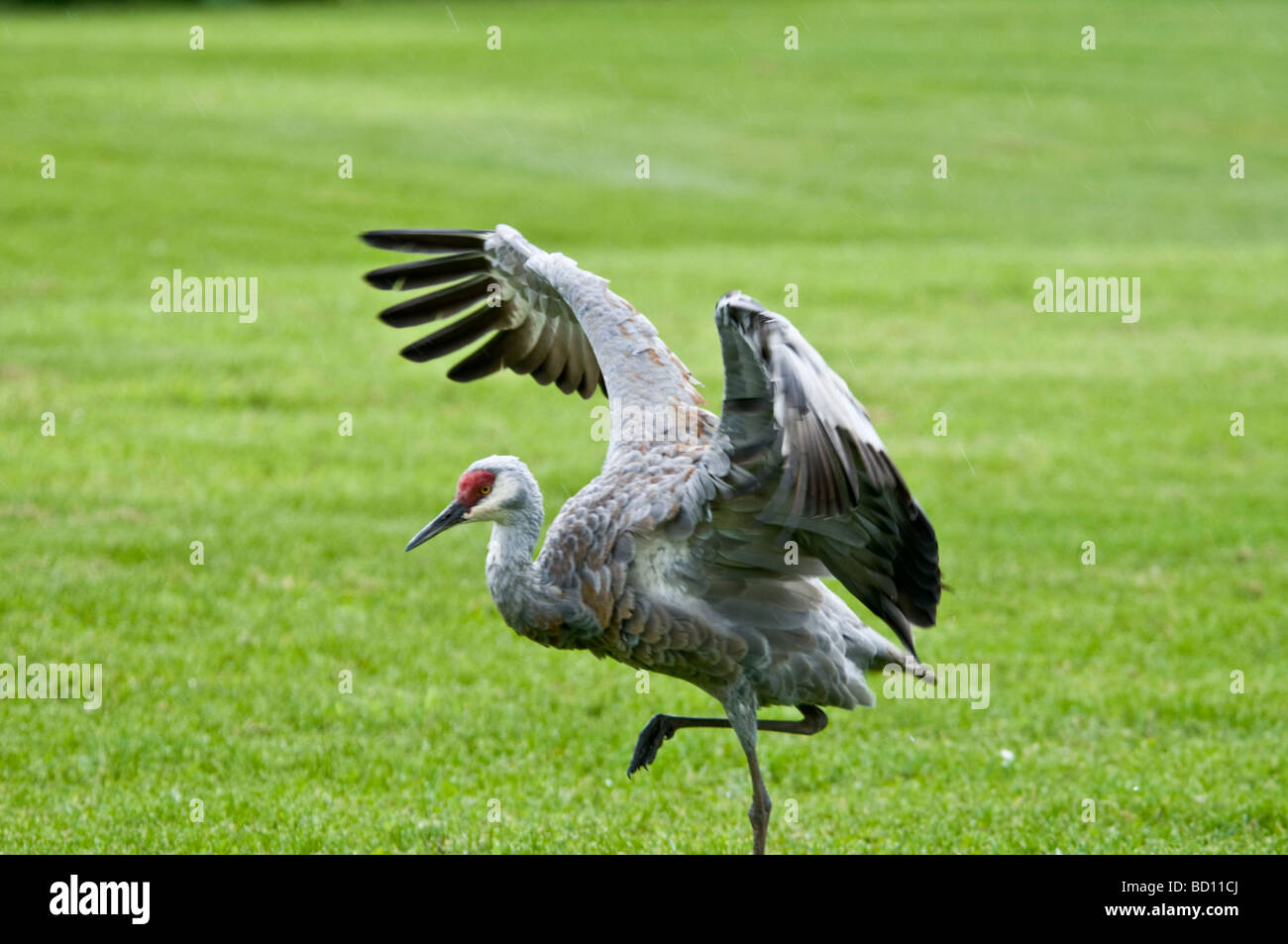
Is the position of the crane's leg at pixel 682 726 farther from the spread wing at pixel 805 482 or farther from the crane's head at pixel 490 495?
the crane's head at pixel 490 495

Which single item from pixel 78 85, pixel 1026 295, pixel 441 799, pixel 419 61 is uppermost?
pixel 419 61

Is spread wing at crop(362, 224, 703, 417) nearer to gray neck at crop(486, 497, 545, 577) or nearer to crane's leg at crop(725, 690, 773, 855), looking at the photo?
gray neck at crop(486, 497, 545, 577)

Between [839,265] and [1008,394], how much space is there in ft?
18.2

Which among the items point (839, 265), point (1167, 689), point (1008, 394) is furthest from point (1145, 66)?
point (1167, 689)

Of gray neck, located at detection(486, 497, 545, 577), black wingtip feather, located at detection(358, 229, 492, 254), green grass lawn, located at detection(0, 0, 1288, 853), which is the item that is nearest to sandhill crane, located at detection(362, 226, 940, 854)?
gray neck, located at detection(486, 497, 545, 577)

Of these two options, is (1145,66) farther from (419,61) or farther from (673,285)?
(673,285)

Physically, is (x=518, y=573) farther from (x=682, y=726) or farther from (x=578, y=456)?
(x=578, y=456)

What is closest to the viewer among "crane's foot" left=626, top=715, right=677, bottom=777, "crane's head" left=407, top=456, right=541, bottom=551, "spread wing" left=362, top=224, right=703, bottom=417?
"crane's head" left=407, top=456, right=541, bottom=551

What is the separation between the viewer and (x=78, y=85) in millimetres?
28609

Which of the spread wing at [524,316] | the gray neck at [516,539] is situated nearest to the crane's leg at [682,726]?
the gray neck at [516,539]

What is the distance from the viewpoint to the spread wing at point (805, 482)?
480cm

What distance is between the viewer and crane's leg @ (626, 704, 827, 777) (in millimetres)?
6496

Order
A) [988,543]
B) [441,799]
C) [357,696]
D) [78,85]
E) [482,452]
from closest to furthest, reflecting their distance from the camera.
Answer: [441,799]
[357,696]
[988,543]
[482,452]
[78,85]

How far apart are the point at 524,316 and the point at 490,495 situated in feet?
6.30
